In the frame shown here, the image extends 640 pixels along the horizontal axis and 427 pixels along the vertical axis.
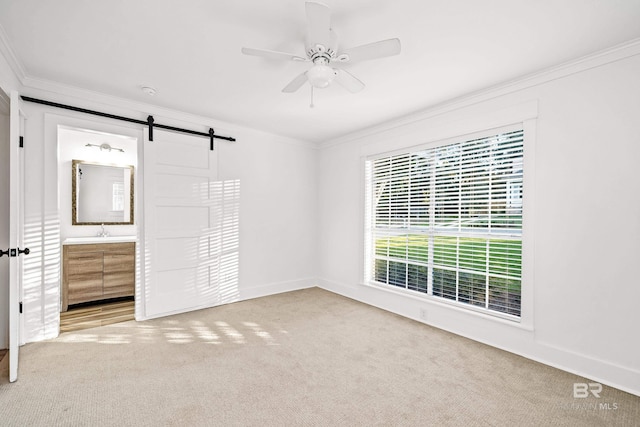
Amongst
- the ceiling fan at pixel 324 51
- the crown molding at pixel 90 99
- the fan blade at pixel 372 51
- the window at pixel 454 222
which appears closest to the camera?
the ceiling fan at pixel 324 51

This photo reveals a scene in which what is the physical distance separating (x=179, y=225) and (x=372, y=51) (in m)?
3.08

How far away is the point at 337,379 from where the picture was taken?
7.55ft

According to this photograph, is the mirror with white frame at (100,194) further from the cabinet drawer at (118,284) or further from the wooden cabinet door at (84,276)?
the cabinet drawer at (118,284)

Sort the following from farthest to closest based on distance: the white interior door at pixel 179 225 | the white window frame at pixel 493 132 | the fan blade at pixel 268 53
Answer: the white interior door at pixel 179 225 → the white window frame at pixel 493 132 → the fan blade at pixel 268 53

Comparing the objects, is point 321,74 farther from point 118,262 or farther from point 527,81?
point 118,262

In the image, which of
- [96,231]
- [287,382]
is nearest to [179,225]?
[96,231]

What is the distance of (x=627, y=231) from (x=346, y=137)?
11.0ft

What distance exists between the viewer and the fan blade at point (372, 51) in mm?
1786

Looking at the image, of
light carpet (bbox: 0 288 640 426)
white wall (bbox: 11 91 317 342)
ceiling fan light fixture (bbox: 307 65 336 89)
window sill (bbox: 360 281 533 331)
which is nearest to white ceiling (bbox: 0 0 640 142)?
ceiling fan light fixture (bbox: 307 65 336 89)

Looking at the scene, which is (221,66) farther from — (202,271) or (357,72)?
(202,271)

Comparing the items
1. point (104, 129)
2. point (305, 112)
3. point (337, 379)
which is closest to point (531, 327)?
point (337, 379)

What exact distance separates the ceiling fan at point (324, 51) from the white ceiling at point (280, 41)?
18cm

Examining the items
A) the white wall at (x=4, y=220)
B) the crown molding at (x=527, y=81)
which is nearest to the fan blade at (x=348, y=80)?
the crown molding at (x=527, y=81)

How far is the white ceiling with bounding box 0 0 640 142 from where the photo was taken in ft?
6.07
